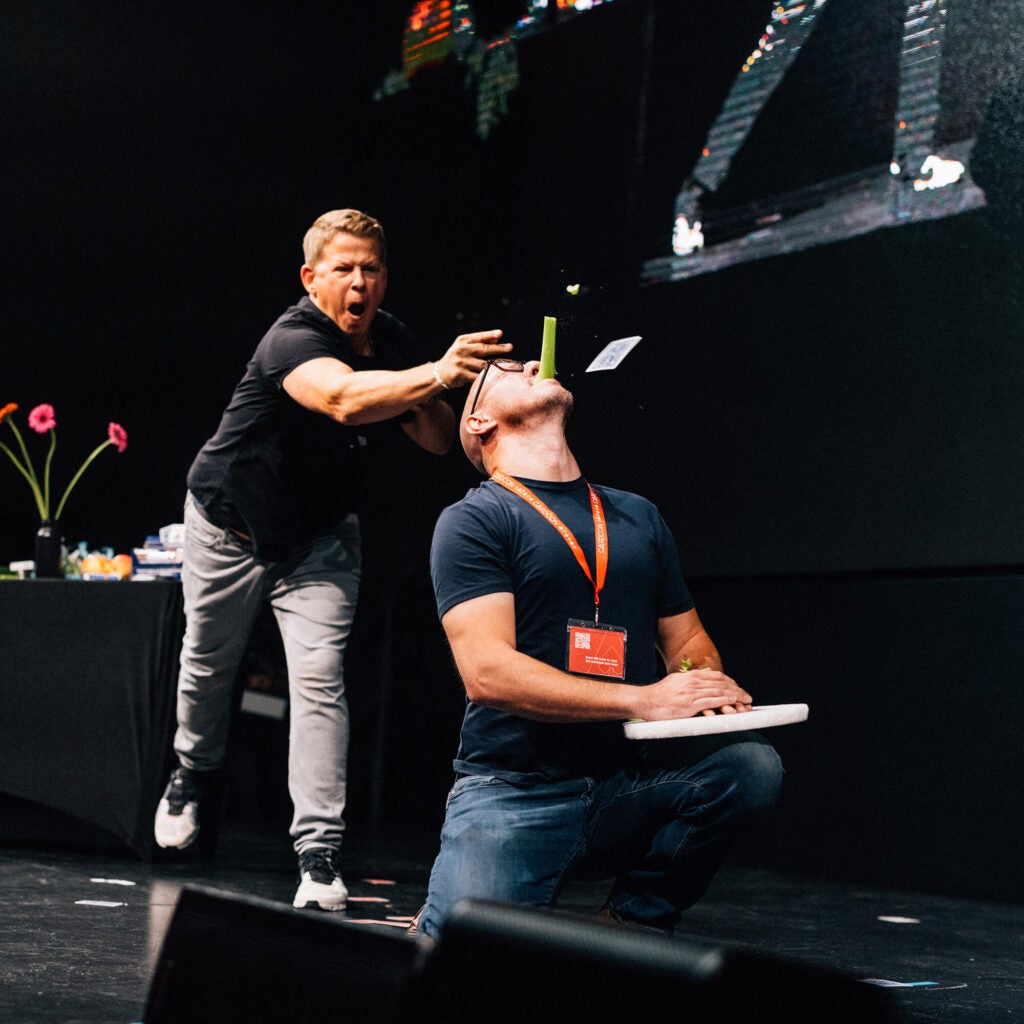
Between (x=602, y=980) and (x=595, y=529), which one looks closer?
(x=602, y=980)

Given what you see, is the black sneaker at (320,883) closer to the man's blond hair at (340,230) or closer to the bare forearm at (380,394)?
the bare forearm at (380,394)

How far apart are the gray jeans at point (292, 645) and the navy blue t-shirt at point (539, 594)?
1.08 metres

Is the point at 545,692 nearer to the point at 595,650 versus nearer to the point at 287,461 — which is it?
the point at 595,650

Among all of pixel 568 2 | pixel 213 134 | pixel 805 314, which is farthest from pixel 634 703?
pixel 213 134

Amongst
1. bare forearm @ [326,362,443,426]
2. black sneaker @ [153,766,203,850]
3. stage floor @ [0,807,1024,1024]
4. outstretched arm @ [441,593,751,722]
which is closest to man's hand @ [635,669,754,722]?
outstretched arm @ [441,593,751,722]

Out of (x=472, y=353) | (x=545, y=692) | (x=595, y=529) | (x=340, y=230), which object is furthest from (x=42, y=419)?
(x=545, y=692)

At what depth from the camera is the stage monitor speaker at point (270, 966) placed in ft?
3.36

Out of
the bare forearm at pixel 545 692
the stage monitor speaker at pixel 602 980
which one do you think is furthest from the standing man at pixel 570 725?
the stage monitor speaker at pixel 602 980

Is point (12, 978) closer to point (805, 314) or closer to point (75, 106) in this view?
point (805, 314)

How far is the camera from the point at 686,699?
5.76 ft

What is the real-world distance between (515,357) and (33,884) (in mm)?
1670

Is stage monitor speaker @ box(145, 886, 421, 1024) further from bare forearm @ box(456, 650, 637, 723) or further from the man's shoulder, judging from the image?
the man's shoulder

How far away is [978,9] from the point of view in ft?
11.3

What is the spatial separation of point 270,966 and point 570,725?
32.9 inches
